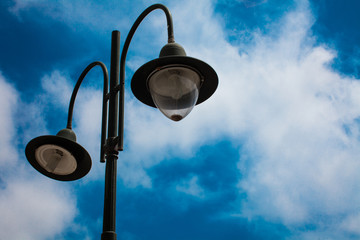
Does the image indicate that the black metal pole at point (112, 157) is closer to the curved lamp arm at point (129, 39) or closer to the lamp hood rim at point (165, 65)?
the curved lamp arm at point (129, 39)

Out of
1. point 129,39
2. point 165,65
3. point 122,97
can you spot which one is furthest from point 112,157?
point 129,39

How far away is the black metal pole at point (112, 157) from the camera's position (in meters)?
3.68

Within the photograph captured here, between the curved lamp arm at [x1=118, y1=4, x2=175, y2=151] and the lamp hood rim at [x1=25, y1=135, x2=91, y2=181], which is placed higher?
the curved lamp arm at [x1=118, y1=4, x2=175, y2=151]

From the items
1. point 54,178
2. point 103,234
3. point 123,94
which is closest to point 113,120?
point 123,94

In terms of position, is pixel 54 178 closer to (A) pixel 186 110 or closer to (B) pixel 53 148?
(B) pixel 53 148

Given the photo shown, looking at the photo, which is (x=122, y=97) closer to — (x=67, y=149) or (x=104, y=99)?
(x=104, y=99)

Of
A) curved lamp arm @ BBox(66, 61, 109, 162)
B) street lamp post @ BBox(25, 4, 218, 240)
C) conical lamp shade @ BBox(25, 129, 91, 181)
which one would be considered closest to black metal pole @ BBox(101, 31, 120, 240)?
street lamp post @ BBox(25, 4, 218, 240)

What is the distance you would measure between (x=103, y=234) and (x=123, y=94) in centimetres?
163

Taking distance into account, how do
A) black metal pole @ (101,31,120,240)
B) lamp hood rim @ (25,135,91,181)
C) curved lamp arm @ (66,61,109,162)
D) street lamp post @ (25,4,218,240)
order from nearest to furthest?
1. black metal pole @ (101,31,120,240)
2. street lamp post @ (25,4,218,240)
3. curved lamp arm @ (66,61,109,162)
4. lamp hood rim @ (25,135,91,181)

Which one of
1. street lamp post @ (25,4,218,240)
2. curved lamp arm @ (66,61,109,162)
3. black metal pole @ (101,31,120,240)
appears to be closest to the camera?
black metal pole @ (101,31,120,240)

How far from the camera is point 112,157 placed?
160 inches

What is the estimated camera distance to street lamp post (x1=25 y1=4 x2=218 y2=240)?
161 inches

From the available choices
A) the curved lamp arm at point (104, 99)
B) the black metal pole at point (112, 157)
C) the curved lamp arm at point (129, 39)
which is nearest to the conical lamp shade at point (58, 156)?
the curved lamp arm at point (104, 99)

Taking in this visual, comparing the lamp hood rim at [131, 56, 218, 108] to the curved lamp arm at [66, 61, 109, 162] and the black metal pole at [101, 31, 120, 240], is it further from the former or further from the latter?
the curved lamp arm at [66, 61, 109, 162]
